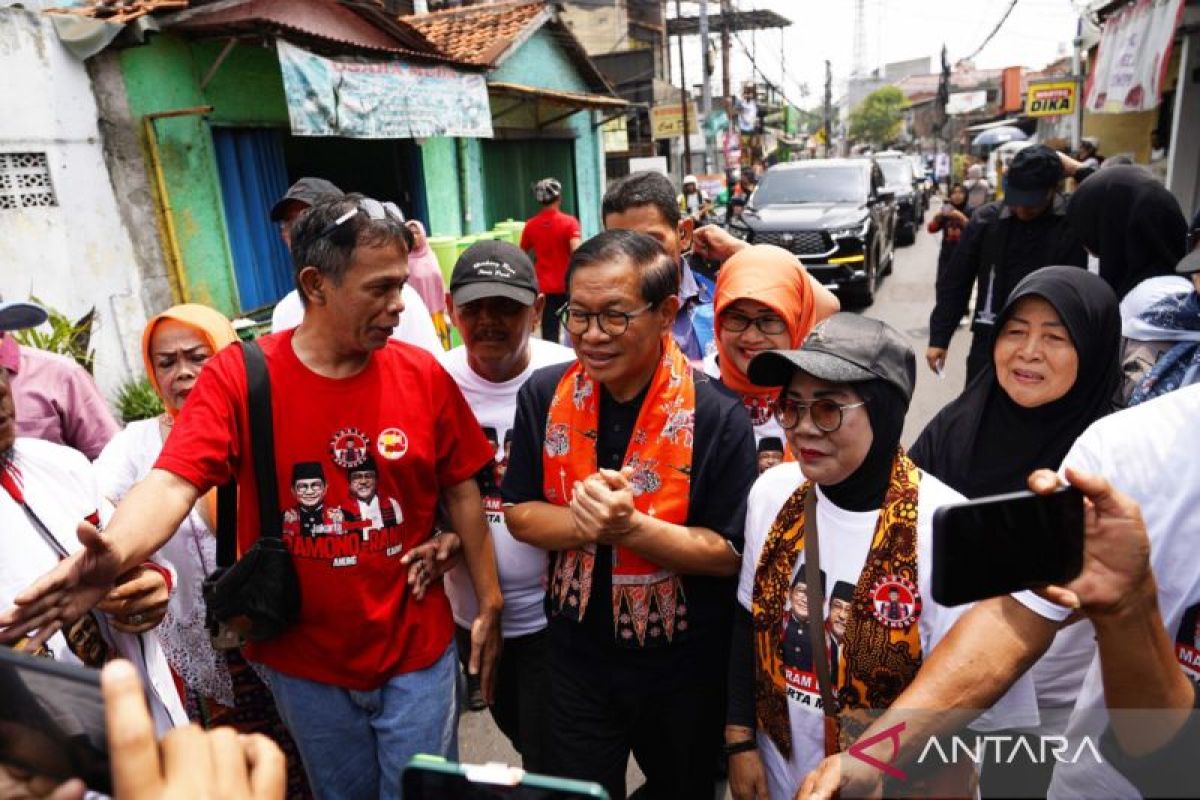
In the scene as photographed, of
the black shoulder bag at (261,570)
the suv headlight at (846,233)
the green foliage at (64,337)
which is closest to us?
the black shoulder bag at (261,570)

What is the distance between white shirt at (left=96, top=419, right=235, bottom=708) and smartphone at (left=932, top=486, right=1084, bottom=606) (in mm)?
2003

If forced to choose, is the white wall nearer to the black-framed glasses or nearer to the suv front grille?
the black-framed glasses

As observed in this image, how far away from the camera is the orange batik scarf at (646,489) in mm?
1827

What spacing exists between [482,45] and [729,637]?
1017cm

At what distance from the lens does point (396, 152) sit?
941cm

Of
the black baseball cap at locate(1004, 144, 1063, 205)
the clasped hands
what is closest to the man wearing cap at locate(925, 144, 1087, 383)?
the black baseball cap at locate(1004, 144, 1063, 205)

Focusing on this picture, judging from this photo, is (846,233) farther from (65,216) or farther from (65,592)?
(65,592)

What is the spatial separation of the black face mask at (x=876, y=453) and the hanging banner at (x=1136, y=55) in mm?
7520

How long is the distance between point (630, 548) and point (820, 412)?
0.54m

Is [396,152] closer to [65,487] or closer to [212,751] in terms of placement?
[65,487]

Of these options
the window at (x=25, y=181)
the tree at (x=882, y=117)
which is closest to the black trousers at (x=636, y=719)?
the window at (x=25, y=181)

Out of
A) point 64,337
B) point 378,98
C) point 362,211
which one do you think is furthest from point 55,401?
point 378,98

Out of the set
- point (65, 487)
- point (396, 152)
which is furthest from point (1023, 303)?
point (396, 152)

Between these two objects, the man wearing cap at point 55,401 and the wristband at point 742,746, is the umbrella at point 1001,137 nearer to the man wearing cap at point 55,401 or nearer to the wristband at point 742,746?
the wristband at point 742,746
